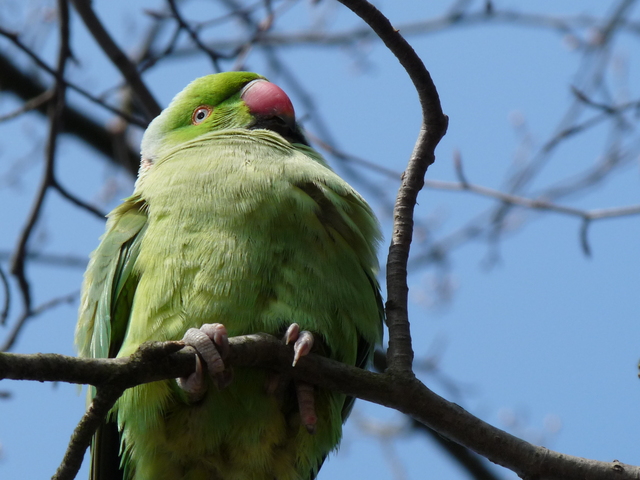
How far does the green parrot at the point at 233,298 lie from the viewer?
245cm

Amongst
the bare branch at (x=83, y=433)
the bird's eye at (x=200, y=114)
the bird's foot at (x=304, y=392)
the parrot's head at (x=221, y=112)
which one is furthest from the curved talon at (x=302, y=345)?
the bird's eye at (x=200, y=114)

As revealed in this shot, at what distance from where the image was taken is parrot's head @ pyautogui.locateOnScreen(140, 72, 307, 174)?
11.4 ft

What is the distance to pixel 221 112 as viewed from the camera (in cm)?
359

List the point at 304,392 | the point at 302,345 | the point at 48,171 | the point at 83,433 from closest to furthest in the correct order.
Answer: the point at 83,433
the point at 302,345
the point at 304,392
the point at 48,171

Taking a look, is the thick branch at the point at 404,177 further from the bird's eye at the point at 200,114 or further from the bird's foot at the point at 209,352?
the bird's eye at the point at 200,114

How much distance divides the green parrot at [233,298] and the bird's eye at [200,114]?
25.9 inches

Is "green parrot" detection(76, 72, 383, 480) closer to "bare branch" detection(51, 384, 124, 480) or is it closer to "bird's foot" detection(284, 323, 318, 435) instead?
"bird's foot" detection(284, 323, 318, 435)

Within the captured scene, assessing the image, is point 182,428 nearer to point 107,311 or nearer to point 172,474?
point 172,474

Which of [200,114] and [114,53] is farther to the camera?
[114,53]

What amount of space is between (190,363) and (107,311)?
2.87 feet

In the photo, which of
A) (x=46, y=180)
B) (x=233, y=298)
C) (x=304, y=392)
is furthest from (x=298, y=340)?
(x=46, y=180)

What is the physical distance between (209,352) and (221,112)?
1.85 m

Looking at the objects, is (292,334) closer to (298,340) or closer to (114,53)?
(298,340)

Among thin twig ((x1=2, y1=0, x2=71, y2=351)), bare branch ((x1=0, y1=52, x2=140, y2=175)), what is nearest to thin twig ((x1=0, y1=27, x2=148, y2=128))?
thin twig ((x1=2, y1=0, x2=71, y2=351))
